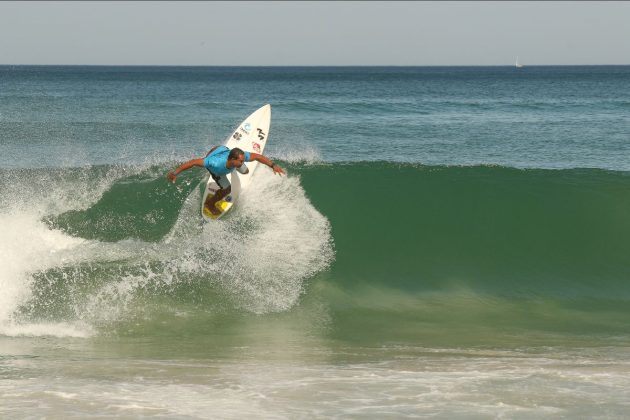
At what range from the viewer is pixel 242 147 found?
13.2 metres

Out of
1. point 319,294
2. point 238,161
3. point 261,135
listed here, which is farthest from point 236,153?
point 261,135

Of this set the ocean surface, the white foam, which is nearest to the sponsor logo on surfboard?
the ocean surface

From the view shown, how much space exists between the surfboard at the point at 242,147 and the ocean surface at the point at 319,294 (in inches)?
8.1

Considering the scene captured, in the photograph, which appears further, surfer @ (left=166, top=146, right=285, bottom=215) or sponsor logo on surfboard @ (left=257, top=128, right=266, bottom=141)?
sponsor logo on surfboard @ (left=257, top=128, right=266, bottom=141)

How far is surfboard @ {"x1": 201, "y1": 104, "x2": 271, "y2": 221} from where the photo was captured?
11.8 meters

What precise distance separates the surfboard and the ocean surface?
8.1 inches

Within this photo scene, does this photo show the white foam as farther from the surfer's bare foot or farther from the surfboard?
the surfboard

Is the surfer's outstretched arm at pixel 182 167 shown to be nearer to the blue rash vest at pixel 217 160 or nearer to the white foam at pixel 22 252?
the blue rash vest at pixel 217 160

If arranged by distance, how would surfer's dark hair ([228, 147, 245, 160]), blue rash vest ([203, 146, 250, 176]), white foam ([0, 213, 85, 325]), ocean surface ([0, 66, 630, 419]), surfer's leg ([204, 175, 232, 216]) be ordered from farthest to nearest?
surfer's leg ([204, 175, 232, 216]) → blue rash vest ([203, 146, 250, 176]) → surfer's dark hair ([228, 147, 245, 160]) → white foam ([0, 213, 85, 325]) → ocean surface ([0, 66, 630, 419])

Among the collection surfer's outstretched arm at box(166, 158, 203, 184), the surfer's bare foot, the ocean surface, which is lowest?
the ocean surface

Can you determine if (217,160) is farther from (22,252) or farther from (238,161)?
(22,252)

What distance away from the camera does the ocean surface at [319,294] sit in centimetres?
655

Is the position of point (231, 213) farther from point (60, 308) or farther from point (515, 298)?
point (515, 298)

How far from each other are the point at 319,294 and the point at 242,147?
12.5ft
